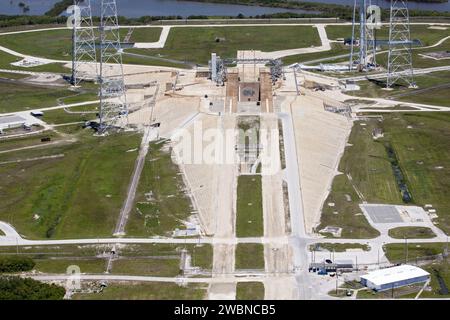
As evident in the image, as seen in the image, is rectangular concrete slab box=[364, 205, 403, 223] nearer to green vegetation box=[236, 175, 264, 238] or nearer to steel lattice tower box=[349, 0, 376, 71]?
green vegetation box=[236, 175, 264, 238]

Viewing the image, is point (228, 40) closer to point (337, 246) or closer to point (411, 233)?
point (411, 233)

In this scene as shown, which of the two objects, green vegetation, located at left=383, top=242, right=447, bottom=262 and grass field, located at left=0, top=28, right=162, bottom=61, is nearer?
green vegetation, located at left=383, top=242, right=447, bottom=262

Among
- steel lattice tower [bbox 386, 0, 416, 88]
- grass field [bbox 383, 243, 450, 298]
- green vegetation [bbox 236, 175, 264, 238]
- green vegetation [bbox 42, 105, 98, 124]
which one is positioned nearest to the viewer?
grass field [bbox 383, 243, 450, 298]

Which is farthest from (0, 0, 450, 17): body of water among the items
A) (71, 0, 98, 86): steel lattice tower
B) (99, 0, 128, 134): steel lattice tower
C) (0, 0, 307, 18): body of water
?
(99, 0, 128, 134): steel lattice tower

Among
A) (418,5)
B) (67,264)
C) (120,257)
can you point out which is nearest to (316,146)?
(120,257)

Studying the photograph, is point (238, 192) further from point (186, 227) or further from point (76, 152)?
point (76, 152)
